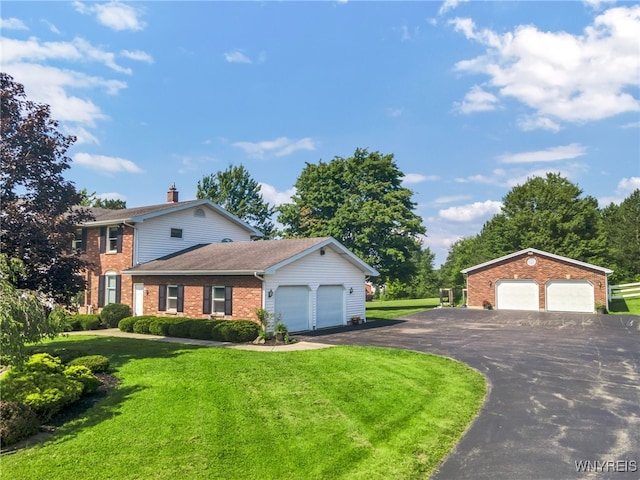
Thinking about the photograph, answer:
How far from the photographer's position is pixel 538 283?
111 ft

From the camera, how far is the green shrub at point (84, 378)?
30.3 feet

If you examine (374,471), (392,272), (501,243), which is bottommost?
(374,471)

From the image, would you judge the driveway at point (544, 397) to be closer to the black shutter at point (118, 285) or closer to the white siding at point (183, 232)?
the white siding at point (183, 232)

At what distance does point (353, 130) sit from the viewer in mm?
28672

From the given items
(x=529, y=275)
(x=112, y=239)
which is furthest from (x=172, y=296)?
(x=529, y=275)

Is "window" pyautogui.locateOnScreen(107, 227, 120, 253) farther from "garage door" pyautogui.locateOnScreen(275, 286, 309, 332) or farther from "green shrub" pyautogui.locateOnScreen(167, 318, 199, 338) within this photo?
"garage door" pyautogui.locateOnScreen(275, 286, 309, 332)

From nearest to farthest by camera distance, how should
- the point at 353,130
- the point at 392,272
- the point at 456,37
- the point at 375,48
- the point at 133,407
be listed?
1. the point at 133,407
2. the point at 456,37
3. the point at 375,48
4. the point at 353,130
5. the point at 392,272

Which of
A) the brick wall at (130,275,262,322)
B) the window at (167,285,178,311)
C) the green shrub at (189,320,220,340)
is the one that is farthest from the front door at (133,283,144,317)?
the green shrub at (189,320,220,340)

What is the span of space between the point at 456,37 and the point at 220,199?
43.6 metres

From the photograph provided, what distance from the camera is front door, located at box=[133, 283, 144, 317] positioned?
80.7 ft

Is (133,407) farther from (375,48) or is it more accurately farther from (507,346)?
(375,48)

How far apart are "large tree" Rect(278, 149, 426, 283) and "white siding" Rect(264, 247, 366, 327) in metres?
12.4

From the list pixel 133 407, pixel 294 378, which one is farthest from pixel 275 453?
pixel 294 378

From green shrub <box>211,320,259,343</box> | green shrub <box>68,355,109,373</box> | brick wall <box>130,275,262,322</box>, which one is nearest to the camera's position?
green shrub <box>68,355,109,373</box>
